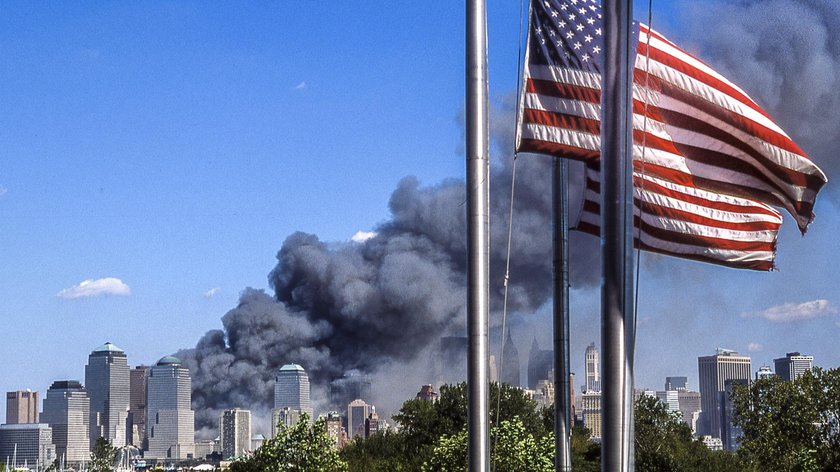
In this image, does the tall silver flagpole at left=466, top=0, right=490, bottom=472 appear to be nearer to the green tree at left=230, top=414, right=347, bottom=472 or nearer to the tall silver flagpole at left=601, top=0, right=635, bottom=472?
the tall silver flagpole at left=601, top=0, right=635, bottom=472

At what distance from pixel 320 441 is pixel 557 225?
25871mm

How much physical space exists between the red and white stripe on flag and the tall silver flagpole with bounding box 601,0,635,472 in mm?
2303

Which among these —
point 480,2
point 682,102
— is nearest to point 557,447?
point 682,102

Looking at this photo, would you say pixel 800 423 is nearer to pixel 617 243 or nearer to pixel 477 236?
pixel 477 236

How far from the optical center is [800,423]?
44750 millimetres

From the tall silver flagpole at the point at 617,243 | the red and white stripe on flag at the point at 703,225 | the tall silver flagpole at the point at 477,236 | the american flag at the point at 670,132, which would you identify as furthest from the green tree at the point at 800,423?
the tall silver flagpole at the point at 617,243

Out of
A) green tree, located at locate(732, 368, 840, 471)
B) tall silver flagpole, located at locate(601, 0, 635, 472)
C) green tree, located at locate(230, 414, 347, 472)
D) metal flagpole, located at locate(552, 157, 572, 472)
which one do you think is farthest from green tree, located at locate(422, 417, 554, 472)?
tall silver flagpole, located at locate(601, 0, 635, 472)

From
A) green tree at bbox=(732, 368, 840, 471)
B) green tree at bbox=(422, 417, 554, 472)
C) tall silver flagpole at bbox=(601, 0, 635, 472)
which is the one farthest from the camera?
green tree at bbox=(732, 368, 840, 471)

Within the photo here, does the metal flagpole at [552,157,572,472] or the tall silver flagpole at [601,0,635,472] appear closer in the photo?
the tall silver flagpole at [601,0,635,472]

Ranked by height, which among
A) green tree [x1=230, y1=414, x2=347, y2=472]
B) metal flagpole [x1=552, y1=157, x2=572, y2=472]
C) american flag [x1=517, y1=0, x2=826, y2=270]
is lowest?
green tree [x1=230, y1=414, x2=347, y2=472]

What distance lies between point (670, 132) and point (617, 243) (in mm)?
3271

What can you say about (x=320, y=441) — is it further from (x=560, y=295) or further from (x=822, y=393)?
A: (x=560, y=295)

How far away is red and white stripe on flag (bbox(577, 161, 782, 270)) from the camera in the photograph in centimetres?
1373

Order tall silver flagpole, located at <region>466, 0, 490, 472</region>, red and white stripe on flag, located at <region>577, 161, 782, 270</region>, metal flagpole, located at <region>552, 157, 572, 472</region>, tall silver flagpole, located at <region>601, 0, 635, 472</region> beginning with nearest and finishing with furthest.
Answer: tall silver flagpole, located at <region>601, 0, 635, 472</region> → tall silver flagpole, located at <region>466, 0, 490, 472</region> → red and white stripe on flag, located at <region>577, 161, 782, 270</region> → metal flagpole, located at <region>552, 157, 572, 472</region>
